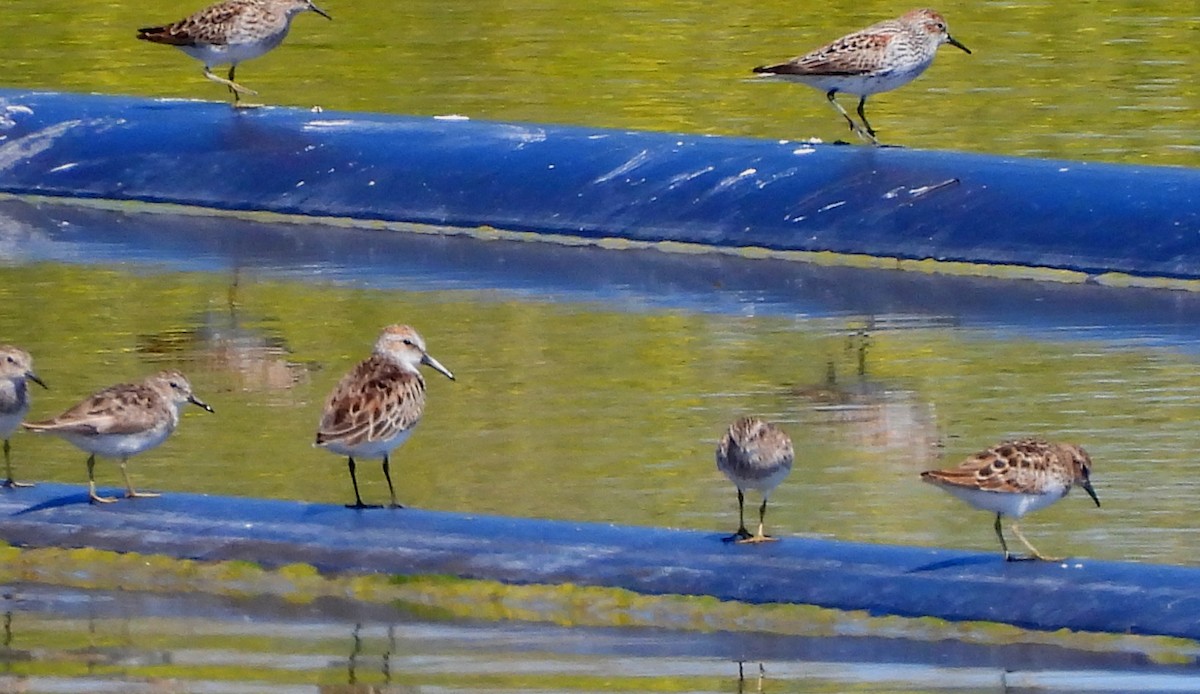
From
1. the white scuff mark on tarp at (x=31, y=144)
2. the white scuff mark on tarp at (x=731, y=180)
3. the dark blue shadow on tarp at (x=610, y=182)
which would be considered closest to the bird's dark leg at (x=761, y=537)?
the dark blue shadow on tarp at (x=610, y=182)

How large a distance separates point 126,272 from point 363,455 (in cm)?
524

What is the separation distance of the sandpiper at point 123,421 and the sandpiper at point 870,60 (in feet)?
20.2

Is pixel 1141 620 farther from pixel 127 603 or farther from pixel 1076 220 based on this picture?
pixel 1076 220

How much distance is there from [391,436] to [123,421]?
781 mm

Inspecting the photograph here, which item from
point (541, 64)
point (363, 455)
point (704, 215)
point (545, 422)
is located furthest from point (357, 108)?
point (363, 455)

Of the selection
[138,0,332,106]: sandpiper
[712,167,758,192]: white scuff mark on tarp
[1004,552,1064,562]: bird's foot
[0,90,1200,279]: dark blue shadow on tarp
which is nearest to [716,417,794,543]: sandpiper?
[1004,552,1064,562]: bird's foot

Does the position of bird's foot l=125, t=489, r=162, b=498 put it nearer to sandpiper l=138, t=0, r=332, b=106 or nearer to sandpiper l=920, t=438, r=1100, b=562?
sandpiper l=920, t=438, r=1100, b=562

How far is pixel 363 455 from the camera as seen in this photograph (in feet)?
29.3

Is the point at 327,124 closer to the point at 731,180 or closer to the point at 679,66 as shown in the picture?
the point at 731,180

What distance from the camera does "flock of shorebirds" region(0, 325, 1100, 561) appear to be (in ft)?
26.8

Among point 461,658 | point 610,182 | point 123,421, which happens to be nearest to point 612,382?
point 123,421

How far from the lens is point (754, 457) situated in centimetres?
820

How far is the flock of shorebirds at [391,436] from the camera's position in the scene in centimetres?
816

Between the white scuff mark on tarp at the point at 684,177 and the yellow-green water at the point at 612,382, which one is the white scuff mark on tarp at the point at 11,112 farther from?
the white scuff mark on tarp at the point at 684,177
